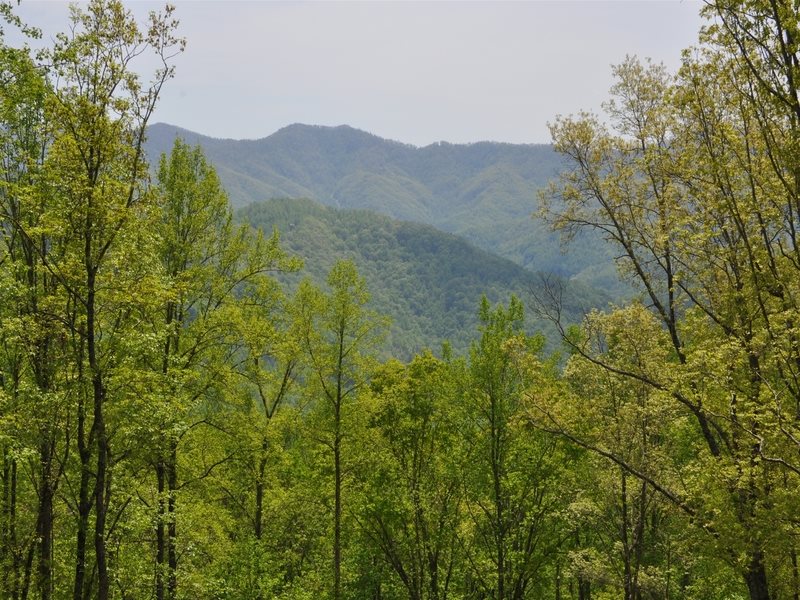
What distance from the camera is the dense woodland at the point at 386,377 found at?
11328 millimetres

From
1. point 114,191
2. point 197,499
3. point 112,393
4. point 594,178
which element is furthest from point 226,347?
point 594,178

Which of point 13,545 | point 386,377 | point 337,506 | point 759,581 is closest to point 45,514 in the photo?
point 13,545

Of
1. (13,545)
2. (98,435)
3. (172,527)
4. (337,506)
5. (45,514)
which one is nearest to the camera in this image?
(98,435)

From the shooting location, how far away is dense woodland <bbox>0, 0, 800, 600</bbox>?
1133 cm

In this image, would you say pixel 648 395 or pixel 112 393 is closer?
pixel 112 393

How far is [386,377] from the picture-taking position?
2391 centimetres

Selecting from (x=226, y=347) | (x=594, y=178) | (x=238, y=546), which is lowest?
(x=238, y=546)

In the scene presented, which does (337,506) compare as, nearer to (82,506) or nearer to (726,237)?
(82,506)

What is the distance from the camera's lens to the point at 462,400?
2105 centimetres

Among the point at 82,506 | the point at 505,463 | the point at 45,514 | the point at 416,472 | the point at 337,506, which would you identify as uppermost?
the point at 82,506

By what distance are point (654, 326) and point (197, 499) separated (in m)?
15.7

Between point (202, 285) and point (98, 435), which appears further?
point (202, 285)

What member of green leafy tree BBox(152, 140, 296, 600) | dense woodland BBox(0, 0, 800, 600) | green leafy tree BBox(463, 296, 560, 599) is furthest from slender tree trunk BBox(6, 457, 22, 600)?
green leafy tree BBox(463, 296, 560, 599)

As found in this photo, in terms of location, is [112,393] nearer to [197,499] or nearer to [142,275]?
[142,275]
